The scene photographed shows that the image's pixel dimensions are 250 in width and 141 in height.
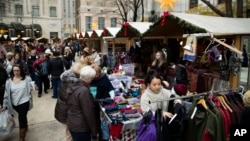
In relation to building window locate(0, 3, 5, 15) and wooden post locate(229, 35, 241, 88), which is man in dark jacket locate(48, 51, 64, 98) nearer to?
wooden post locate(229, 35, 241, 88)

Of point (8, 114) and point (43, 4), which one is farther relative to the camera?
point (43, 4)

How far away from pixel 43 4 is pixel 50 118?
3940 cm

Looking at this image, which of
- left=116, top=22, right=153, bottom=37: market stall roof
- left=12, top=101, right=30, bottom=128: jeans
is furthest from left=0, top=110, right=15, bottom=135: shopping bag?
left=116, top=22, right=153, bottom=37: market stall roof

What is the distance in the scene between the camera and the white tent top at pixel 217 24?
5.18 m

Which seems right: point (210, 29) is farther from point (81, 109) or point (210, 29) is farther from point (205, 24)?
point (81, 109)

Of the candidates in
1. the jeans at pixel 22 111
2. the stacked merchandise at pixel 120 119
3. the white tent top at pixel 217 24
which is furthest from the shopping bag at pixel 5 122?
the white tent top at pixel 217 24

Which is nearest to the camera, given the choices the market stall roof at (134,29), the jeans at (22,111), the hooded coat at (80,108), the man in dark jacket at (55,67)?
the hooded coat at (80,108)

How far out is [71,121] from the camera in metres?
3.13

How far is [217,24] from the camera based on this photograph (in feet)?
19.3

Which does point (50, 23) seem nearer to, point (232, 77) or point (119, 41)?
point (119, 41)

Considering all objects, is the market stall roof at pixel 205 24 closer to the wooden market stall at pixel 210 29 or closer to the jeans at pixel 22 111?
the wooden market stall at pixel 210 29

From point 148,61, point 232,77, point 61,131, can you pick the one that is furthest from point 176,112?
point 148,61

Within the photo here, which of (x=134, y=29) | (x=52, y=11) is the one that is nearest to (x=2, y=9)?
(x=52, y=11)

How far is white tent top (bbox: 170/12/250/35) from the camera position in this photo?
518 centimetres
